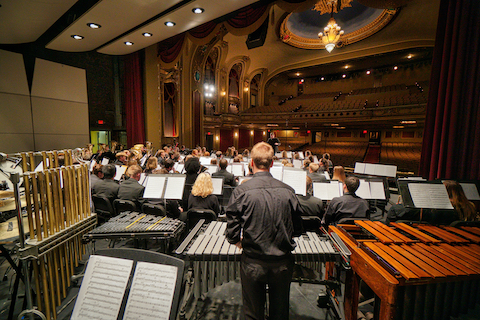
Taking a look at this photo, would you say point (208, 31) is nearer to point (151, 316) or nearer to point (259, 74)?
point (151, 316)

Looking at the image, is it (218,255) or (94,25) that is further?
(94,25)

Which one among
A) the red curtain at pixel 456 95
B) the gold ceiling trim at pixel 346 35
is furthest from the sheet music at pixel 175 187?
the gold ceiling trim at pixel 346 35

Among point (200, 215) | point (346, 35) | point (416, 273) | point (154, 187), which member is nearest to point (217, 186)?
point (200, 215)

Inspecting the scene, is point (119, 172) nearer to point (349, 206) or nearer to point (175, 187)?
point (175, 187)

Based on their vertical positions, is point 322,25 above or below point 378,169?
above

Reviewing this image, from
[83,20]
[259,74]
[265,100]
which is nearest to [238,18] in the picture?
[83,20]

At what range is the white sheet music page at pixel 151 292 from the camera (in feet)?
4.25

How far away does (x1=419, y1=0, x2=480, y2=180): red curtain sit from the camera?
11.5 ft

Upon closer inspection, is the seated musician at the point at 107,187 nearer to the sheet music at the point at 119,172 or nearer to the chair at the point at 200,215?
the sheet music at the point at 119,172

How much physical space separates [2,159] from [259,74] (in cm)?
2308

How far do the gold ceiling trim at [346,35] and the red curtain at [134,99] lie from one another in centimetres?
1017

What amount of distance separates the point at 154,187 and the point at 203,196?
0.96 m

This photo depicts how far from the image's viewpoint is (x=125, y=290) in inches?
54.2

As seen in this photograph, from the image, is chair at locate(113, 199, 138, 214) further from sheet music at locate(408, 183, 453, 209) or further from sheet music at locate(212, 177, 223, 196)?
sheet music at locate(408, 183, 453, 209)
